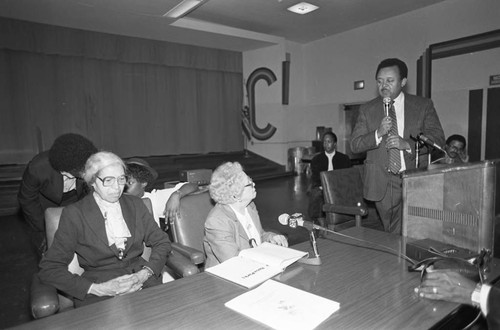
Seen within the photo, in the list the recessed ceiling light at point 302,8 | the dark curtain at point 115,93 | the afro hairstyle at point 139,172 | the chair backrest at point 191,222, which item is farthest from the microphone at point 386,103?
the dark curtain at point 115,93

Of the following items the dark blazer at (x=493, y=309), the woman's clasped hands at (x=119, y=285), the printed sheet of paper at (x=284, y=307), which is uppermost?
the dark blazer at (x=493, y=309)

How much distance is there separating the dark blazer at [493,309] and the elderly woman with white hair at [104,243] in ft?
4.90

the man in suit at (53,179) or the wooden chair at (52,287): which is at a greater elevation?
the man in suit at (53,179)

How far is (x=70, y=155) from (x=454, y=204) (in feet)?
7.10

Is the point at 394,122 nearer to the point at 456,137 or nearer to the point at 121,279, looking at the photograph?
the point at 121,279

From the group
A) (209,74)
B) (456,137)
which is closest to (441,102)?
(456,137)

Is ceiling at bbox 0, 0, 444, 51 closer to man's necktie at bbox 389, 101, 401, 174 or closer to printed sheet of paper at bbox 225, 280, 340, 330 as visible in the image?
man's necktie at bbox 389, 101, 401, 174

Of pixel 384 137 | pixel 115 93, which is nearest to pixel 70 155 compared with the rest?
pixel 384 137

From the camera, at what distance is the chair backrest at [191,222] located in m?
2.17

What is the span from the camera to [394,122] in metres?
2.40

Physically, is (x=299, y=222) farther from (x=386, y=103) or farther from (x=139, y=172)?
(x=139, y=172)

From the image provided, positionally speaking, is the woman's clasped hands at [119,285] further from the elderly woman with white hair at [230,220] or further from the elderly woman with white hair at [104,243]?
the elderly woman with white hair at [230,220]

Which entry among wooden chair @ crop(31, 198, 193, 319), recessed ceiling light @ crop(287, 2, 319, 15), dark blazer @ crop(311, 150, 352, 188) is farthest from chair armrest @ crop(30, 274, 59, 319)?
recessed ceiling light @ crop(287, 2, 319, 15)

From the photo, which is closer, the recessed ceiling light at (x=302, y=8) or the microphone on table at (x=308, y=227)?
the microphone on table at (x=308, y=227)
